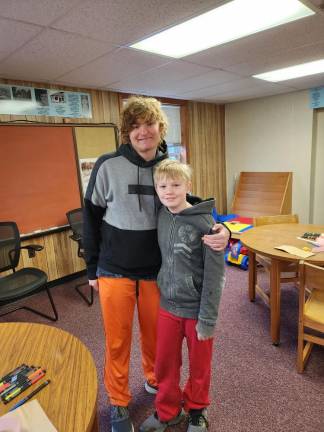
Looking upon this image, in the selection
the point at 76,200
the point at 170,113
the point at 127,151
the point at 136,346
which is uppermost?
the point at 170,113

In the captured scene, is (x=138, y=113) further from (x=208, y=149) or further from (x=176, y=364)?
(x=208, y=149)

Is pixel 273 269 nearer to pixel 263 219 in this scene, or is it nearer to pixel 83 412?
pixel 263 219

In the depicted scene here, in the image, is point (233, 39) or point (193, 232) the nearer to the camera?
point (193, 232)

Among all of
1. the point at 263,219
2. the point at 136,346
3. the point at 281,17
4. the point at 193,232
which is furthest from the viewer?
the point at 263,219

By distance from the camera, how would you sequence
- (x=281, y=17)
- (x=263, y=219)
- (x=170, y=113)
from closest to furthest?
(x=281, y=17) → (x=263, y=219) → (x=170, y=113)

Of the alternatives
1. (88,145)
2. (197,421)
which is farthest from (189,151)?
(197,421)

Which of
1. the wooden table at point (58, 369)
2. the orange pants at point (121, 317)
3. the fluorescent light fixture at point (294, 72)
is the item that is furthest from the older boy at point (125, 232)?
the fluorescent light fixture at point (294, 72)

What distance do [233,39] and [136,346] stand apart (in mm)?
2378

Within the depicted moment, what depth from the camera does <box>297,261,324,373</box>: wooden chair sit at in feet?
5.49

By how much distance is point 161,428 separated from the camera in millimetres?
1517

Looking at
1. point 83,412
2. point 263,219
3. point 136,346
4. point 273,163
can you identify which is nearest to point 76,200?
point 136,346

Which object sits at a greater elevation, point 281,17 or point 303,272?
point 281,17

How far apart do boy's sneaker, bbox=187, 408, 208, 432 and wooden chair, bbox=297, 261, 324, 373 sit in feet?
2.57

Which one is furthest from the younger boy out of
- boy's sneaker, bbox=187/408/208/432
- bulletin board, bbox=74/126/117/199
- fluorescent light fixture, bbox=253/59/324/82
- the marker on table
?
fluorescent light fixture, bbox=253/59/324/82
